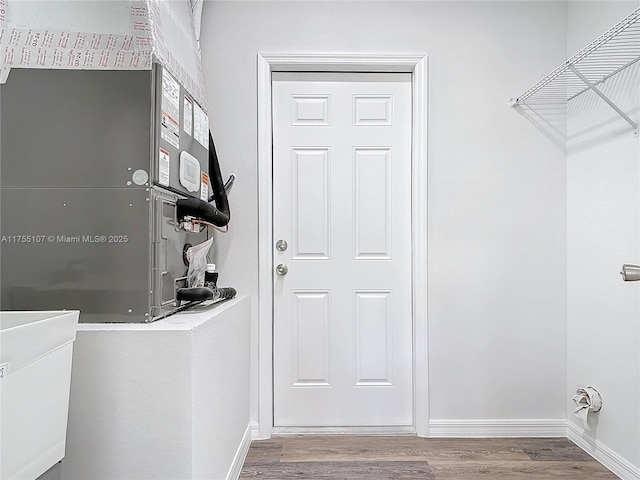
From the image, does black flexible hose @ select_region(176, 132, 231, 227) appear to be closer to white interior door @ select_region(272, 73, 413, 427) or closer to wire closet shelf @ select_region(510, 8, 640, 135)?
white interior door @ select_region(272, 73, 413, 427)

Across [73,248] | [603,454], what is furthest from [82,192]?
[603,454]

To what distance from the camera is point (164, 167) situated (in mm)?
1560

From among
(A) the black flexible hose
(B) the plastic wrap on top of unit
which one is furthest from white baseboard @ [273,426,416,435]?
(B) the plastic wrap on top of unit

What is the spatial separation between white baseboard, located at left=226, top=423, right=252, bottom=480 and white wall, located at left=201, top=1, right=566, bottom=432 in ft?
1.86

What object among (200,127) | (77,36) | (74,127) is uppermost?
(77,36)

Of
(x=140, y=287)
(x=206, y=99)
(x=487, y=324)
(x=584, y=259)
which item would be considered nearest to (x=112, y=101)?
(x=140, y=287)

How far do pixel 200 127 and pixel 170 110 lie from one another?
370mm

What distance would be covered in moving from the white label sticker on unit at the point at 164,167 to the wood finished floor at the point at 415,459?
1326 millimetres

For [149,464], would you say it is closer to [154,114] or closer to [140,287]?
[140,287]

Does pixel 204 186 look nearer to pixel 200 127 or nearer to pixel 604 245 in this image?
pixel 200 127

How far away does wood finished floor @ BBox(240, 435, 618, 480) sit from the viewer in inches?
83.2

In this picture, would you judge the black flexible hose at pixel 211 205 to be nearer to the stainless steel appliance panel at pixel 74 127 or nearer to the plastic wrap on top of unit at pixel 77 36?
the stainless steel appliance panel at pixel 74 127

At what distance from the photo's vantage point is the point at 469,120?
2.55 metres

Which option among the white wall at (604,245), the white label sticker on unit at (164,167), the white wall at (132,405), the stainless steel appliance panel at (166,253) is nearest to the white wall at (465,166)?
the white wall at (604,245)
